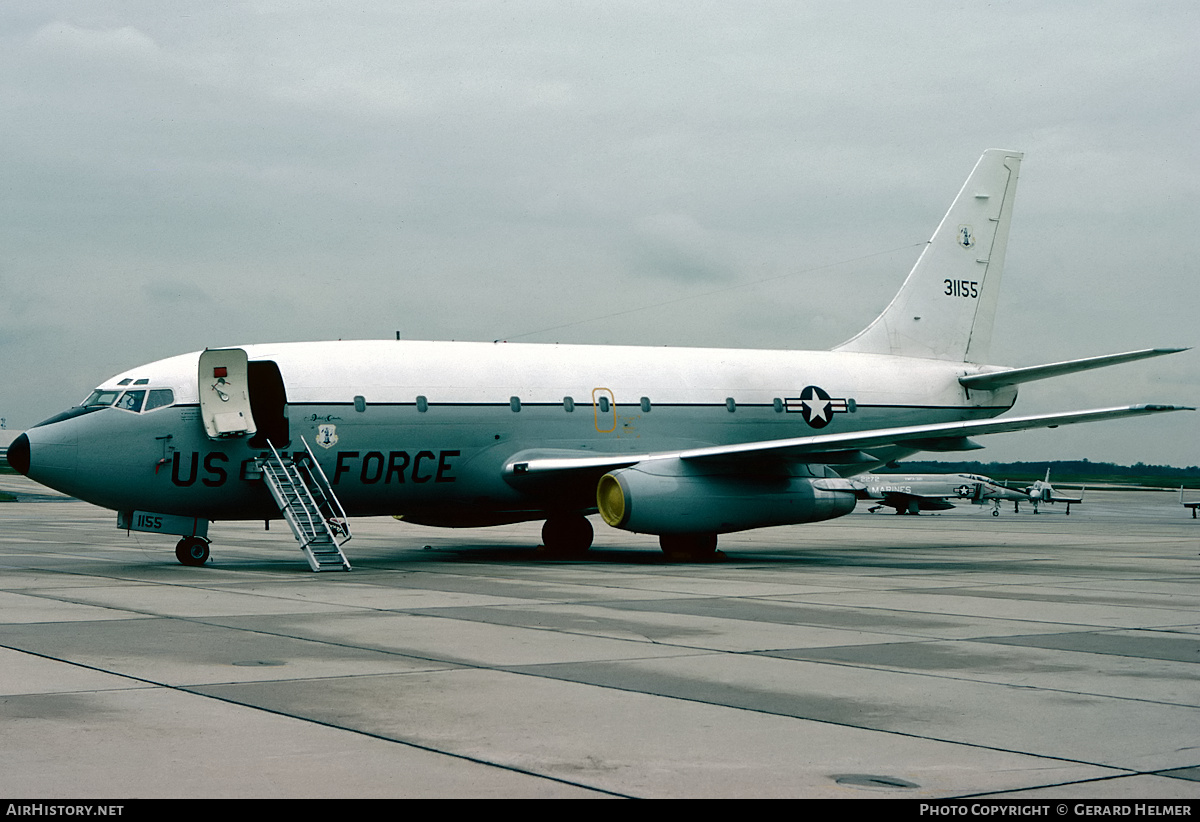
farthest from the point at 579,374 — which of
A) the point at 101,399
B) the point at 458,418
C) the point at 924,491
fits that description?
the point at 924,491

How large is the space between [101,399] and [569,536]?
8583 millimetres

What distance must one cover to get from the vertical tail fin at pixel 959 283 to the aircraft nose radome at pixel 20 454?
15892 mm

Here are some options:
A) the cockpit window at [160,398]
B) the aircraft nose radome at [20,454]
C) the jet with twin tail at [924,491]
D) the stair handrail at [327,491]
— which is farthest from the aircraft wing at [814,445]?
the jet with twin tail at [924,491]

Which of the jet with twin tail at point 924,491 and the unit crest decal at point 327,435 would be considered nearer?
the unit crest decal at point 327,435

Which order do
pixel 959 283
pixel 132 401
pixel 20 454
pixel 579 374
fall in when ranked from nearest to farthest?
pixel 20 454
pixel 132 401
pixel 579 374
pixel 959 283

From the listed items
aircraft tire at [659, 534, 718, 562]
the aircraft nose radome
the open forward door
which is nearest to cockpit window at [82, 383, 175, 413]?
the open forward door

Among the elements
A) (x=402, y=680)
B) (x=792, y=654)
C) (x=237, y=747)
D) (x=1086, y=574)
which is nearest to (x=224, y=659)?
(x=402, y=680)

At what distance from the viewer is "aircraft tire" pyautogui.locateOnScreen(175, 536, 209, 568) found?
1970cm

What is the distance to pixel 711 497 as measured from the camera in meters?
21.0

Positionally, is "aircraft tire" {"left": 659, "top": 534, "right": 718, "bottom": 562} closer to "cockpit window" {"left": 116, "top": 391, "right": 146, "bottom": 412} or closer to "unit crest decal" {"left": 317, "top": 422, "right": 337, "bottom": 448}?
"unit crest decal" {"left": 317, "top": 422, "right": 337, "bottom": 448}

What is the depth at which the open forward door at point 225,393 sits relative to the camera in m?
19.5

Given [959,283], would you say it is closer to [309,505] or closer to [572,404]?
[572,404]

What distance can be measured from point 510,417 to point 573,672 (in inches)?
511

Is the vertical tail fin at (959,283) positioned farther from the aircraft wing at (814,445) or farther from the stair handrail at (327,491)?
the stair handrail at (327,491)
